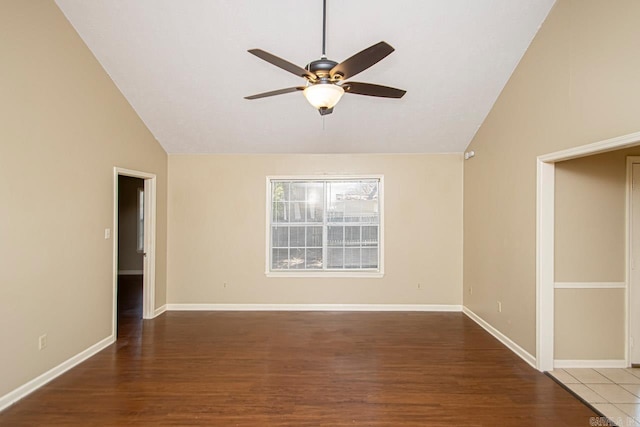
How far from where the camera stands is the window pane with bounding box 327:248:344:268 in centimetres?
520

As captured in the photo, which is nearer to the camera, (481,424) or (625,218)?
(481,424)

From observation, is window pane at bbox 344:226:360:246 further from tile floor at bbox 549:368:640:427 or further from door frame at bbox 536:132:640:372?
tile floor at bbox 549:368:640:427

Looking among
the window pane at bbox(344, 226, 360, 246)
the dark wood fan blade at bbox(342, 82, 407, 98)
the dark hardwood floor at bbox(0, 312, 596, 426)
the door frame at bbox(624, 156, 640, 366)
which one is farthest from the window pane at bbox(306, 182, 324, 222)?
the door frame at bbox(624, 156, 640, 366)

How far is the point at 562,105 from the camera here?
9.39 feet

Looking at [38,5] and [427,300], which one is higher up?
Answer: [38,5]

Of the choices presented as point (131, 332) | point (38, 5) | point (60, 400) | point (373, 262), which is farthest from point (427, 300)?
point (38, 5)

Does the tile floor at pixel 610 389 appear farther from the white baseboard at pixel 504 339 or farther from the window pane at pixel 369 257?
the window pane at pixel 369 257

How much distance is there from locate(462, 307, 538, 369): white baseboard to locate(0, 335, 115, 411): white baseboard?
14.5ft

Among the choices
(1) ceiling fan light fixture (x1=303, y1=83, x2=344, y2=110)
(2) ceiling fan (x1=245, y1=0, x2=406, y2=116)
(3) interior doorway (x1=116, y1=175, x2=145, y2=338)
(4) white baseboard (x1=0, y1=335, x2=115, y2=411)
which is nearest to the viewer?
(2) ceiling fan (x1=245, y1=0, x2=406, y2=116)

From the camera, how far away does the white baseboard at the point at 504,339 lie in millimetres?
3254

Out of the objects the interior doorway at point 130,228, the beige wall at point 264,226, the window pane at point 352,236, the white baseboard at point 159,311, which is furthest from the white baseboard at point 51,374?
the interior doorway at point 130,228

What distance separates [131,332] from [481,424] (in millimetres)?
3913

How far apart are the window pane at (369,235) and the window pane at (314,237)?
2.26ft

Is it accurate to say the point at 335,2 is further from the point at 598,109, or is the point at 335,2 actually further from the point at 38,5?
the point at 38,5
